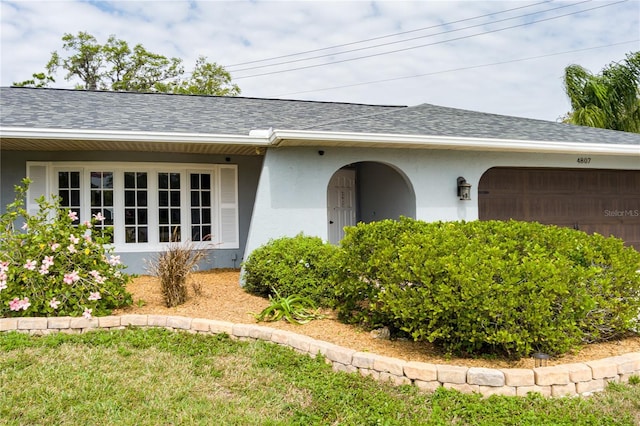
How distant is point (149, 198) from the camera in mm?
9016

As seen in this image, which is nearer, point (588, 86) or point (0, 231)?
point (0, 231)

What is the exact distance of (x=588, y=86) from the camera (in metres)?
16.8

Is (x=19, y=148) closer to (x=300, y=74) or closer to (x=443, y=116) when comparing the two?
(x=443, y=116)

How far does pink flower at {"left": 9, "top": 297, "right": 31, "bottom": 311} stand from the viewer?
495 centimetres

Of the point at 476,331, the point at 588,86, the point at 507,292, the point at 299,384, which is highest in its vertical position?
the point at 588,86

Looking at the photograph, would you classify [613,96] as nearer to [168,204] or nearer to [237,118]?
[237,118]

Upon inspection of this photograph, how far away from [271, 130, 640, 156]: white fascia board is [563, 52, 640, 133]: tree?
8555mm

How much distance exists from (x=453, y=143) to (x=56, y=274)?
20.5 feet

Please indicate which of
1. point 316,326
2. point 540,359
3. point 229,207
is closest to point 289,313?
point 316,326

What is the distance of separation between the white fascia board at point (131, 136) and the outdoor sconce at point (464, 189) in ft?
11.7

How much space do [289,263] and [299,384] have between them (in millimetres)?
2783

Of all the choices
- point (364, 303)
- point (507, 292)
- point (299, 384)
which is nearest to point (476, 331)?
point (507, 292)

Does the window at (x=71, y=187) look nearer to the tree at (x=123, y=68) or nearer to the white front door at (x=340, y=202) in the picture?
the white front door at (x=340, y=202)

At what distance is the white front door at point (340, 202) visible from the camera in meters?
10.5
